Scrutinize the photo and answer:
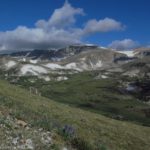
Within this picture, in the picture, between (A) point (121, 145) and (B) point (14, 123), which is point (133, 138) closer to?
(A) point (121, 145)

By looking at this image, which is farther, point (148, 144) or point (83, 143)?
point (148, 144)

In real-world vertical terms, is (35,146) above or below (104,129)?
above

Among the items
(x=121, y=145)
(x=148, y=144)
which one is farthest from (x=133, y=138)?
(x=121, y=145)

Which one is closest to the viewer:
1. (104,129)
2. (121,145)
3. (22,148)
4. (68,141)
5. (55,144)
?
(22,148)

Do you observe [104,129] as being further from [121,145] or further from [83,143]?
[83,143]

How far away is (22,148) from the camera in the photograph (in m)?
16.3

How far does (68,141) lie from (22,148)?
10.3ft

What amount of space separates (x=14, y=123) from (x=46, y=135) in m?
1.66

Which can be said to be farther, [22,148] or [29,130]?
[29,130]

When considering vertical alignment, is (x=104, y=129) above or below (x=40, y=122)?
below

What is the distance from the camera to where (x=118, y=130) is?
34500 millimetres

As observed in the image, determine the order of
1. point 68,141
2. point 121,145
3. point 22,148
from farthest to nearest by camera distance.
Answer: point 121,145, point 68,141, point 22,148

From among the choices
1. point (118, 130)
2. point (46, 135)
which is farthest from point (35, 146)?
point (118, 130)

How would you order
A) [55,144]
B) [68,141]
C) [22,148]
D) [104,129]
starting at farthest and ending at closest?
1. [104,129]
2. [68,141]
3. [55,144]
4. [22,148]
